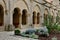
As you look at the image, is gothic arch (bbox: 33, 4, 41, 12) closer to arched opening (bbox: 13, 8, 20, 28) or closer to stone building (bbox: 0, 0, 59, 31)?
stone building (bbox: 0, 0, 59, 31)

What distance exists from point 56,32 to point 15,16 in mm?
9015

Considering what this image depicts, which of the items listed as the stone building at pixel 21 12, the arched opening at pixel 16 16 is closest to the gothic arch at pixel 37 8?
the stone building at pixel 21 12

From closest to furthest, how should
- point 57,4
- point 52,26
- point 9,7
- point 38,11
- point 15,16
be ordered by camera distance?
point 52,26, point 9,7, point 15,16, point 38,11, point 57,4

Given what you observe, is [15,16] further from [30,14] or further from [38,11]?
[38,11]

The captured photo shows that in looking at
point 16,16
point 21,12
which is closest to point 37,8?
point 16,16

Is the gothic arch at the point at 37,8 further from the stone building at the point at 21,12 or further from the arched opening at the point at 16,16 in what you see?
the arched opening at the point at 16,16

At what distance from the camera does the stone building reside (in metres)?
19.5

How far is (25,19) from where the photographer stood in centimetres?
2475

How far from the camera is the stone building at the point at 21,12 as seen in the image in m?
19.5

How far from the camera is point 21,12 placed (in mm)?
22578

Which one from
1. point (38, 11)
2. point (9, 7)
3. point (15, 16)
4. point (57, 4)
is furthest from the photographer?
point (57, 4)

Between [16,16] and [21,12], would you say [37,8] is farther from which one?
[21,12]

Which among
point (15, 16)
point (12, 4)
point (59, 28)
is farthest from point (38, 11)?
point (59, 28)

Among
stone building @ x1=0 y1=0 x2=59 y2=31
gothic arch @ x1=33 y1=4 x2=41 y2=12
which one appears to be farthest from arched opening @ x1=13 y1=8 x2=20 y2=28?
gothic arch @ x1=33 y1=4 x2=41 y2=12
